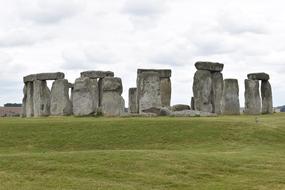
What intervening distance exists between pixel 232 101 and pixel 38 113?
1434 centimetres

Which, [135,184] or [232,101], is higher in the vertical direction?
[232,101]

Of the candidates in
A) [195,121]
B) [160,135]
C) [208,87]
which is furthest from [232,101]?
[160,135]

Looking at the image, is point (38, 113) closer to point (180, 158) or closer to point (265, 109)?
point (265, 109)

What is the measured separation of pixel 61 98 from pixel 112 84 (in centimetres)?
495

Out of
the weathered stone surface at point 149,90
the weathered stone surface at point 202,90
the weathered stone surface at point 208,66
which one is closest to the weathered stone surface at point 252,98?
the weathered stone surface at point 208,66

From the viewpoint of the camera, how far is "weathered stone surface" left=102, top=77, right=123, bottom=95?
138 feet

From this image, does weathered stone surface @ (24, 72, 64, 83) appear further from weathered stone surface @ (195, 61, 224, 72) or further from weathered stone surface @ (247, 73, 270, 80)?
weathered stone surface @ (247, 73, 270, 80)

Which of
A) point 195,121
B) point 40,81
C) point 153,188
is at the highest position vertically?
point 40,81

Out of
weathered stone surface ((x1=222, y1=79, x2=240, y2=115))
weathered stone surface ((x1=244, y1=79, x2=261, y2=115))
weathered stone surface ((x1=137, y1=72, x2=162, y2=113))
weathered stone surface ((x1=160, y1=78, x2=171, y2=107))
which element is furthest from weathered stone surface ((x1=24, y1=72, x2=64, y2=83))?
weathered stone surface ((x1=244, y1=79, x2=261, y2=115))

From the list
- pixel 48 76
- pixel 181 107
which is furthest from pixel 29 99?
pixel 181 107

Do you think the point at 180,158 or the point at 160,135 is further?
the point at 160,135

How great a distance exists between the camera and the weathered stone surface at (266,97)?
4734 cm

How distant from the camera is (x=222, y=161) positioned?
22.3 m

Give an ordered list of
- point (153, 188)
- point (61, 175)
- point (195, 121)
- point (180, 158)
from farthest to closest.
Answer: point (195, 121) → point (180, 158) → point (61, 175) → point (153, 188)
